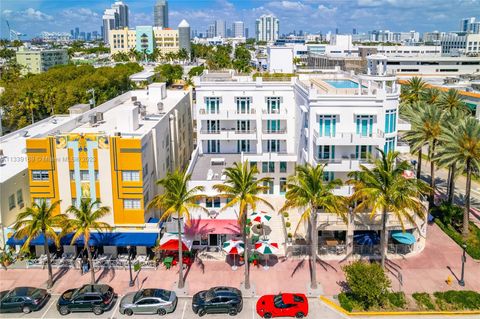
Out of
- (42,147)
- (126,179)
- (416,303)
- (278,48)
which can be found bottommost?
(416,303)

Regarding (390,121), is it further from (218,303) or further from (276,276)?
(218,303)

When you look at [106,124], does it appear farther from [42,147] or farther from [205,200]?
[205,200]

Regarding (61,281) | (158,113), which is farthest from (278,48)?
(61,281)

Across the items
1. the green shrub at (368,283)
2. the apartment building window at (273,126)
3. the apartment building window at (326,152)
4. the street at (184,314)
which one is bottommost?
the street at (184,314)

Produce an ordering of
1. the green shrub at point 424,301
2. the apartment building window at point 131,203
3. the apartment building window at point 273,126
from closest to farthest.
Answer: the green shrub at point 424,301
the apartment building window at point 131,203
the apartment building window at point 273,126

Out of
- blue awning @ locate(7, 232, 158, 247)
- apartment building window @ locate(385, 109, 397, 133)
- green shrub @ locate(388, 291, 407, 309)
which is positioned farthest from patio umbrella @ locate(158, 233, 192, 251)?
apartment building window @ locate(385, 109, 397, 133)

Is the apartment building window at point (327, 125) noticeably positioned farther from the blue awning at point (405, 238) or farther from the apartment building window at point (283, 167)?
the blue awning at point (405, 238)

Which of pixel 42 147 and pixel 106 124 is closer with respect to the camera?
pixel 42 147

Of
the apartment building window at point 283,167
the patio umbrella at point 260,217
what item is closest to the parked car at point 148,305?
the patio umbrella at point 260,217
